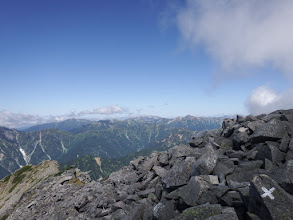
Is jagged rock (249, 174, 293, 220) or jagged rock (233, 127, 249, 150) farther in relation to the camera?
jagged rock (233, 127, 249, 150)

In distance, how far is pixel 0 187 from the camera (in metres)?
86.2

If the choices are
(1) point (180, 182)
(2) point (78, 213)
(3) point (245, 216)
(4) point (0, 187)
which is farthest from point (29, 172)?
(3) point (245, 216)

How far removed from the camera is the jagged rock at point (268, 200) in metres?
8.26

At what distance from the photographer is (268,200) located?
8547 millimetres

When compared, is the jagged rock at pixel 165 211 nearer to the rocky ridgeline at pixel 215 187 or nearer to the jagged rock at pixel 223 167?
the rocky ridgeline at pixel 215 187

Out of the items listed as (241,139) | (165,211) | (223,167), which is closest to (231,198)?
(165,211)

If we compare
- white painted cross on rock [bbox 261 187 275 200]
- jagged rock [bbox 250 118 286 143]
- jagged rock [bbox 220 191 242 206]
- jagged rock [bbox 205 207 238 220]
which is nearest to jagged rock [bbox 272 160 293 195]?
white painted cross on rock [bbox 261 187 275 200]

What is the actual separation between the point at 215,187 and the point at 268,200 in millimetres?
3656

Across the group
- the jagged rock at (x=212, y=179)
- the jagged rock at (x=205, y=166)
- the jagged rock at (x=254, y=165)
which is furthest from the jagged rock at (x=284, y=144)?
the jagged rock at (x=212, y=179)

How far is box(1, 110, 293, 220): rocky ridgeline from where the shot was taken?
9.08 m

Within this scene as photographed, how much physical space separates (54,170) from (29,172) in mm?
27363

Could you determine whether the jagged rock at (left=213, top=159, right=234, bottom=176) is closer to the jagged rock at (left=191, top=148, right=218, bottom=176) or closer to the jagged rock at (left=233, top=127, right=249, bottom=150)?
the jagged rock at (left=191, top=148, right=218, bottom=176)

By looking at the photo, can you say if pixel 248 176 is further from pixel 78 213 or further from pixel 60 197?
pixel 60 197

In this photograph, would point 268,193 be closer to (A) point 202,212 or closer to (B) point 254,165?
(A) point 202,212
